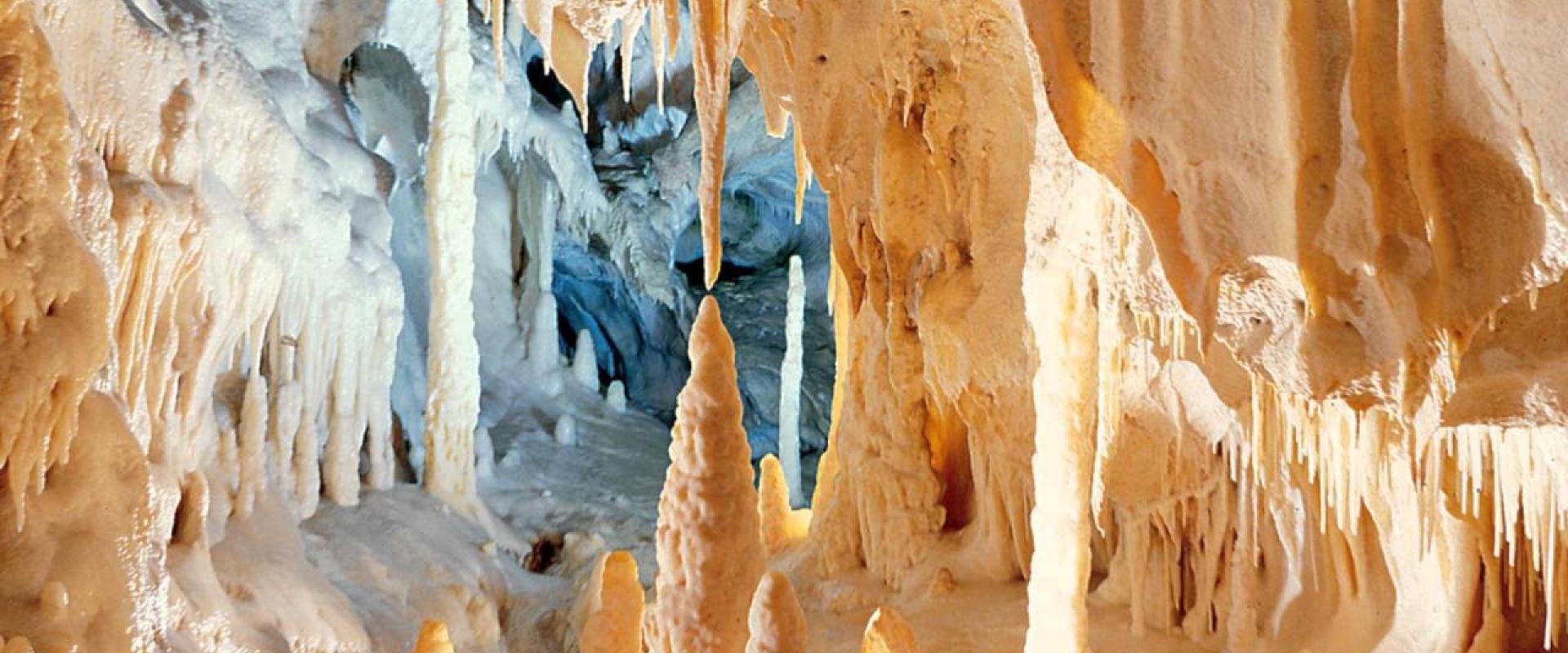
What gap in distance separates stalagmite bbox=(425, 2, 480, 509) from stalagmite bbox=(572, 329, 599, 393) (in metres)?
4.34

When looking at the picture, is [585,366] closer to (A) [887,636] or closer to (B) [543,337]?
(B) [543,337]

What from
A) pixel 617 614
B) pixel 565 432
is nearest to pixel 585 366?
pixel 565 432

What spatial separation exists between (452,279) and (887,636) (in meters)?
6.91

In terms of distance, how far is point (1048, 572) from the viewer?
395 centimetres

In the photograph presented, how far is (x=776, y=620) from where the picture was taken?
3.22 meters

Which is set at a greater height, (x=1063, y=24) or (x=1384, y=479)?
(x=1063, y=24)

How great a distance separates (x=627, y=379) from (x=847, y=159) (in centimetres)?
1177

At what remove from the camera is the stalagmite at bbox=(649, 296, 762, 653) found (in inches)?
139

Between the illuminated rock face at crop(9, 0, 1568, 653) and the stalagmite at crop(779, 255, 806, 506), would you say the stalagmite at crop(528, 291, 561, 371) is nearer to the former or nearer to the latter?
the stalagmite at crop(779, 255, 806, 506)

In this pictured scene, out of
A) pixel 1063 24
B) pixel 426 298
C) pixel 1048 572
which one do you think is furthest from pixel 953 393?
pixel 426 298

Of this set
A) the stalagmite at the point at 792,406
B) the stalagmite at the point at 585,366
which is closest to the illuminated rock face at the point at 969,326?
the stalagmite at the point at 792,406

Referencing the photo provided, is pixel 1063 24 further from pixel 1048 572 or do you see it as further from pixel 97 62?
pixel 97 62

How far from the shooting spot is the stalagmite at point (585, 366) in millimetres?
14035

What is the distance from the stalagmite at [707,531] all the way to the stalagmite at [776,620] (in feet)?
0.93
